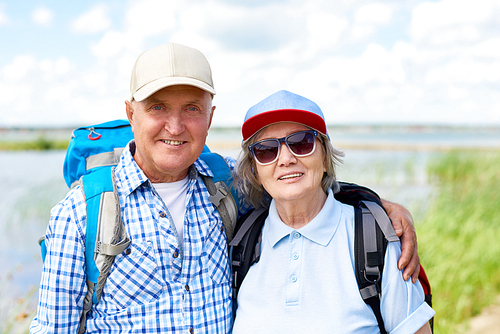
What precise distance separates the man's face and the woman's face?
0.37 metres

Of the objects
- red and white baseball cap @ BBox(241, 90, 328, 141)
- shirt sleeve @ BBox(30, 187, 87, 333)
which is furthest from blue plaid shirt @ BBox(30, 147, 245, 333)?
red and white baseball cap @ BBox(241, 90, 328, 141)

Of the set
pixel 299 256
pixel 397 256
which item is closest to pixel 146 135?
pixel 299 256

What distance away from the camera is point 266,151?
2047mm

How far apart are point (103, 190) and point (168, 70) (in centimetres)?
72

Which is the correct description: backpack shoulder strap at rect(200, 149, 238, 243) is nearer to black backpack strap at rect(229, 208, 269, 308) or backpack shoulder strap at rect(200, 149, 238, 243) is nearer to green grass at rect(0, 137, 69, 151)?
black backpack strap at rect(229, 208, 269, 308)

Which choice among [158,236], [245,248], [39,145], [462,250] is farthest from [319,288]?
[39,145]

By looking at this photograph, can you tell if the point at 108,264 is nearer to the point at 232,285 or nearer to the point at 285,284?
the point at 232,285

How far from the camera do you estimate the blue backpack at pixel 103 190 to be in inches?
72.4

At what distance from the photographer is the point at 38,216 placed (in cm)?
824

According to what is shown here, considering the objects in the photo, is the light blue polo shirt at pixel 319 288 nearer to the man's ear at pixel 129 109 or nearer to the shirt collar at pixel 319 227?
the shirt collar at pixel 319 227

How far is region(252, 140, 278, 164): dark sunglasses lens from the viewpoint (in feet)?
6.62

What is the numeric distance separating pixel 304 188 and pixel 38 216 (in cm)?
807

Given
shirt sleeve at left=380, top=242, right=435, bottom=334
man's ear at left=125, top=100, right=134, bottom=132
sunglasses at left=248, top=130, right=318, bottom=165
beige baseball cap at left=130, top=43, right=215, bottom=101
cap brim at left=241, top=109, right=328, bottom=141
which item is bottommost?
shirt sleeve at left=380, top=242, right=435, bottom=334

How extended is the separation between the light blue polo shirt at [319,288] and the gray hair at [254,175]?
0.18 metres
